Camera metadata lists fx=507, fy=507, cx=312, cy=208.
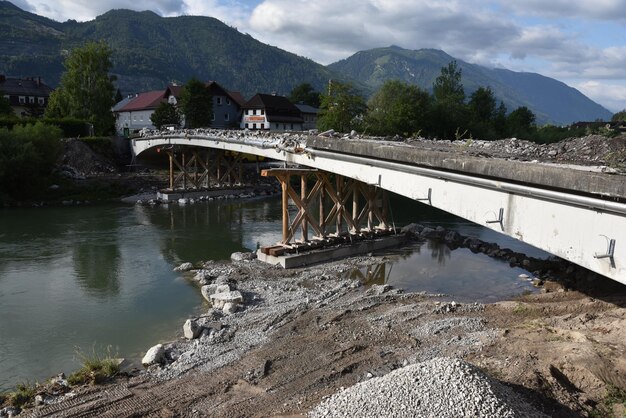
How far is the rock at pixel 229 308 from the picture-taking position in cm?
1286

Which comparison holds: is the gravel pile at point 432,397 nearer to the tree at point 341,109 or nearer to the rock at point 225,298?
the rock at point 225,298

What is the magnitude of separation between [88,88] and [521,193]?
50.6 m

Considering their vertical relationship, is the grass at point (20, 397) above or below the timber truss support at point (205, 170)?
below

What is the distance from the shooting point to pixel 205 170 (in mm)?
37781

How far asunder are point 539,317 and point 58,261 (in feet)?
55.2

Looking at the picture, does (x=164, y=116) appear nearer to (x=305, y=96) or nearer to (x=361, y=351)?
(x=305, y=96)

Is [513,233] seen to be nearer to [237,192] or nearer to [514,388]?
[514,388]

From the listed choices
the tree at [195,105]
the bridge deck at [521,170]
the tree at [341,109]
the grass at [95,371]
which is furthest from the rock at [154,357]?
the tree at [195,105]

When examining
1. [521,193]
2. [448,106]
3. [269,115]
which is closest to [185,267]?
[521,193]

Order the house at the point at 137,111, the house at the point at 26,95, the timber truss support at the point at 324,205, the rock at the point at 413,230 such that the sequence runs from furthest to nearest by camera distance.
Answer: the house at the point at 26,95, the house at the point at 137,111, the rock at the point at 413,230, the timber truss support at the point at 324,205

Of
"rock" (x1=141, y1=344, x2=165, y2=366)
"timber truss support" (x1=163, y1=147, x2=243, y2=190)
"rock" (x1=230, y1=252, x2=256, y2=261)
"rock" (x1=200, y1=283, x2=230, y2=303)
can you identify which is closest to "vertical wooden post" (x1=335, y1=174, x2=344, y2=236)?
"rock" (x1=230, y1=252, x2=256, y2=261)

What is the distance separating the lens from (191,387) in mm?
8992

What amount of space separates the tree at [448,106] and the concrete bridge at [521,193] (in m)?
33.3

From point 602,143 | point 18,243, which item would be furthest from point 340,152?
point 18,243
